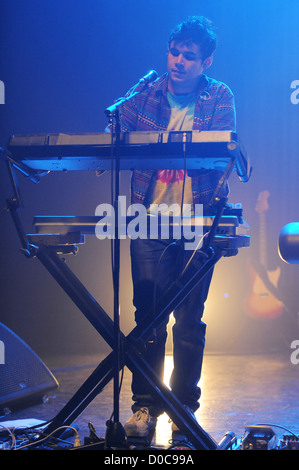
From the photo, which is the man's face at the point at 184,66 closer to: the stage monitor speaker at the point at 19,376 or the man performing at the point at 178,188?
the man performing at the point at 178,188

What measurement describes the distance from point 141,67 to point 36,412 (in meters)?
2.97

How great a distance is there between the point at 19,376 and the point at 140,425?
997mm

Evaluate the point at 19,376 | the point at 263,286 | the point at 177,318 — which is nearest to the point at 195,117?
the point at 177,318

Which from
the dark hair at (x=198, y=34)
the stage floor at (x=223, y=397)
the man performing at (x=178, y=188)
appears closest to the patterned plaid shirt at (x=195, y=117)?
the man performing at (x=178, y=188)

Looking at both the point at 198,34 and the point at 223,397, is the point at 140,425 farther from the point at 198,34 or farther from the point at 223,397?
the point at 198,34

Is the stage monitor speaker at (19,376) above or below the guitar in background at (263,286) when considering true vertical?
below

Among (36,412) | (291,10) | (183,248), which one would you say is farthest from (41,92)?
(183,248)

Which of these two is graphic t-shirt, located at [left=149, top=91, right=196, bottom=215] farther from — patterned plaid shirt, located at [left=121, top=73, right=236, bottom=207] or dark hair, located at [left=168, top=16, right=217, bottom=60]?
dark hair, located at [left=168, top=16, right=217, bottom=60]

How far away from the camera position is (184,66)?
7.75 ft

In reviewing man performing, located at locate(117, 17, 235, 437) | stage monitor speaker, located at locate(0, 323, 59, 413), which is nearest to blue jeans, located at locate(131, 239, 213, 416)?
man performing, located at locate(117, 17, 235, 437)

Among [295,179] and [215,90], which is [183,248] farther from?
[295,179]

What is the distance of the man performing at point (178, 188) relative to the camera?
229 centimetres
